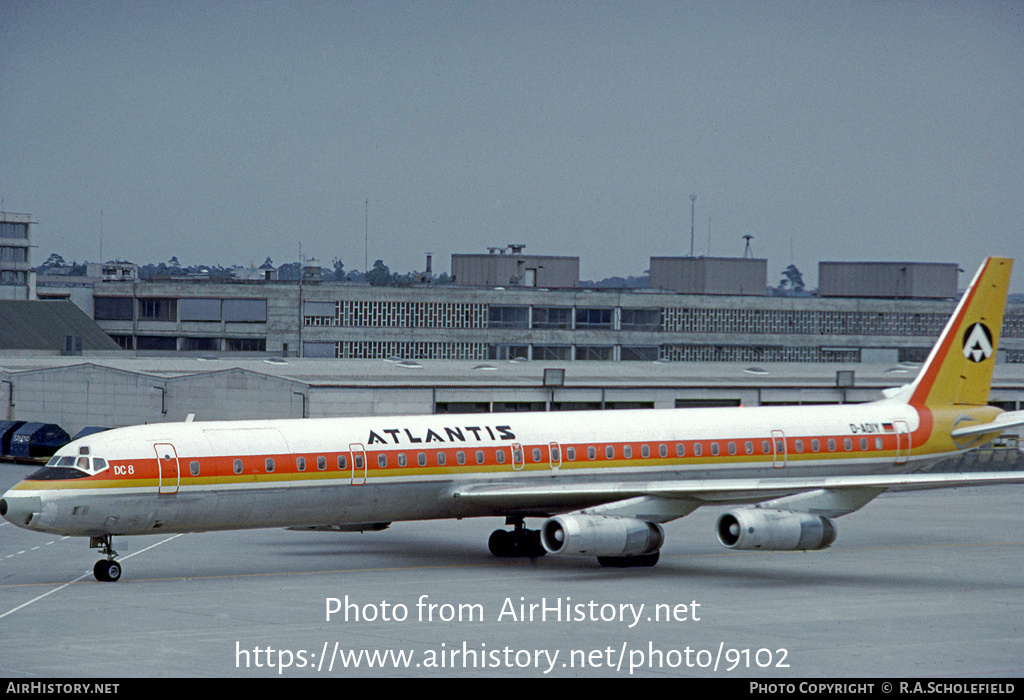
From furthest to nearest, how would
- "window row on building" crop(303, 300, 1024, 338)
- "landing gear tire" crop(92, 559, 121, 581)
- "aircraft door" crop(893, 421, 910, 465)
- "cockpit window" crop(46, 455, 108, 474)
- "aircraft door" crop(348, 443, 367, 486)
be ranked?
"window row on building" crop(303, 300, 1024, 338)
"aircraft door" crop(893, 421, 910, 465)
"aircraft door" crop(348, 443, 367, 486)
"landing gear tire" crop(92, 559, 121, 581)
"cockpit window" crop(46, 455, 108, 474)

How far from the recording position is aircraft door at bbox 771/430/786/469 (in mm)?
41656

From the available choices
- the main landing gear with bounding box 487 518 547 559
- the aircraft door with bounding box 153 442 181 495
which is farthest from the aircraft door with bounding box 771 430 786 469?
the aircraft door with bounding box 153 442 181 495

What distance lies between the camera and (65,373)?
76875 millimetres

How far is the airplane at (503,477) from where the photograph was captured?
33406mm

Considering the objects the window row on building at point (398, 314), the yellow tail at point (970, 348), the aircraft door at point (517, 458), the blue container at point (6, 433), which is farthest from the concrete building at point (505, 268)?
the aircraft door at point (517, 458)

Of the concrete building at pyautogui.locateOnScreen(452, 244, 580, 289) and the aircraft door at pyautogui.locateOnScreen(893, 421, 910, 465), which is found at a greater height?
the concrete building at pyautogui.locateOnScreen(452, 244, 580, 289)

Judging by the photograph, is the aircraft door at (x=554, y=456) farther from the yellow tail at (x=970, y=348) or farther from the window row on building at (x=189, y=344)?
the window row on building at (x=189, y=344)

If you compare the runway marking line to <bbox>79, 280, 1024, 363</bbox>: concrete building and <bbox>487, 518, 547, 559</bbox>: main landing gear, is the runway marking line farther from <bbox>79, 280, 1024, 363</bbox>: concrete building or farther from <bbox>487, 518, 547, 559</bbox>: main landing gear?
<bbox>79, 280, 1024, 363</bbox>: concrete building

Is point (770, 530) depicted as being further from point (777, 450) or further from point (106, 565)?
point (106, 565)

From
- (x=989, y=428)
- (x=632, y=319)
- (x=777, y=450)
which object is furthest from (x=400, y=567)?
(x=632, y=319)

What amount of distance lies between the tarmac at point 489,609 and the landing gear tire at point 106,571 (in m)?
0.26

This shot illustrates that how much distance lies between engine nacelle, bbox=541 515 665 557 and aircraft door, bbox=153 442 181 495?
30.2 ft

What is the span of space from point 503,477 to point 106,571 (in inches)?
416

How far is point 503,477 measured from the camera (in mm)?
37938
